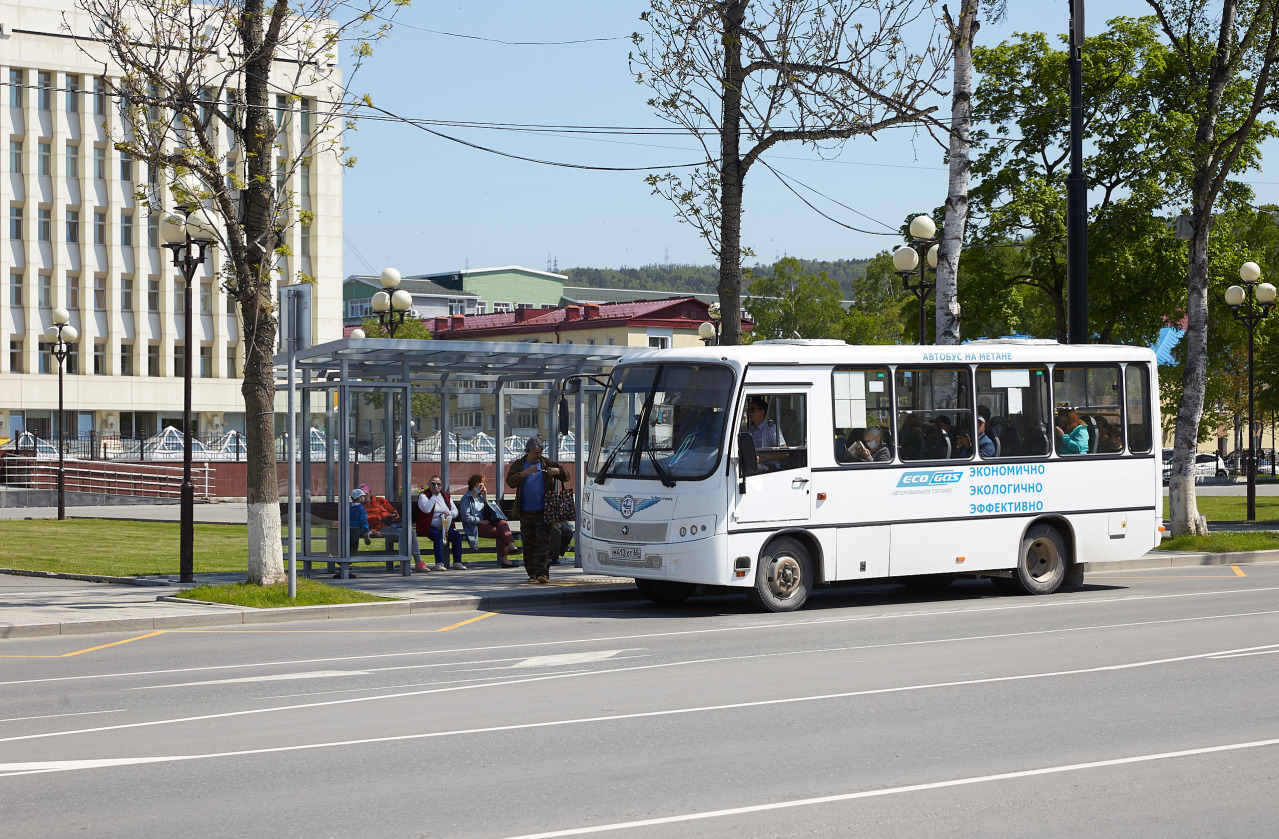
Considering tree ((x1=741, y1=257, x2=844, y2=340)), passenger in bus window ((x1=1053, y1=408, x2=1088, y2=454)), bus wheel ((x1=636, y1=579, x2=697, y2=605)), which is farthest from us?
tree ((x1=741, y1=257, x2=844, y2=340))

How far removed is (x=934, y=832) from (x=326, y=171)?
245ft

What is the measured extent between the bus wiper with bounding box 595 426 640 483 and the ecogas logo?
3.18 metres

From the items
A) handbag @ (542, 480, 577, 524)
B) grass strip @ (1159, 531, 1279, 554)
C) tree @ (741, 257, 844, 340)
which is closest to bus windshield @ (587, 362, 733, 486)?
handbag @ (542, 480, 577, 524)

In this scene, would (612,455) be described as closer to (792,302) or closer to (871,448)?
(871,448)

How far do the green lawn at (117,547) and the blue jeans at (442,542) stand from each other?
1.64m

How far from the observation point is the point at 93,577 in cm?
1952

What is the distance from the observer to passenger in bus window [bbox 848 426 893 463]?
16.5 meters

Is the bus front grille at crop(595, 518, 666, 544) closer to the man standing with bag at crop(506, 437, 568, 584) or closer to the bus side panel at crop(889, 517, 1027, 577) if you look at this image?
the man standing with bag at crop(506, 437, 568, 584)

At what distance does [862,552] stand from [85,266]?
210 feet

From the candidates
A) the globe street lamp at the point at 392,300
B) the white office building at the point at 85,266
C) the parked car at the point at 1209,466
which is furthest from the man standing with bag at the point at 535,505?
the parked car at the point at 1209,466

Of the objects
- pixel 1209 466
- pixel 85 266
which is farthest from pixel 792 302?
pixel 85 266

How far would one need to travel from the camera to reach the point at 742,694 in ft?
33.4

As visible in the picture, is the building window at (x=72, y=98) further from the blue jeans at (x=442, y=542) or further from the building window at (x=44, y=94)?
the blue jeans at (x=442, y=542)

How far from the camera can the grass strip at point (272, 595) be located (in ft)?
52.5
